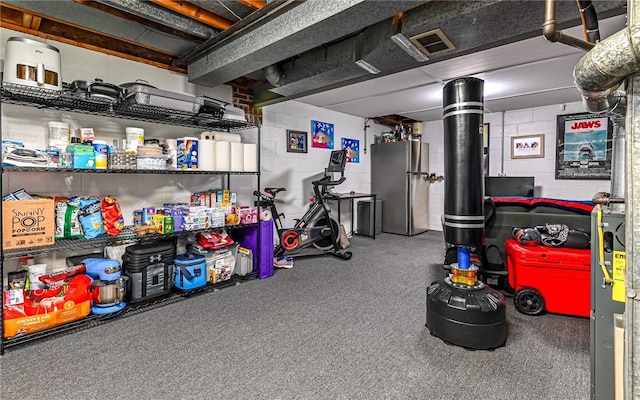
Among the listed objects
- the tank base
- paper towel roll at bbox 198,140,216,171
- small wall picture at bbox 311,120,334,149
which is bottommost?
the tank base

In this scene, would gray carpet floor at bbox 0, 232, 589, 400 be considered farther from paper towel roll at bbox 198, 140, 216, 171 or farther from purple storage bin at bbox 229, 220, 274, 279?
paper towel roll at bbox 198, 140, 216, 171

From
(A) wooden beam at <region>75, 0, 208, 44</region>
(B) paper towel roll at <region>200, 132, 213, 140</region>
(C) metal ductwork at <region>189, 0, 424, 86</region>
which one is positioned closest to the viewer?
(C) metal ductwork at <region>189, 0, 424, 86</region>

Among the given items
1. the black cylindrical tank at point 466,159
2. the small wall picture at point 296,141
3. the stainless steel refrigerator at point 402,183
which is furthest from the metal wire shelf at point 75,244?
the stainless steel refrigerator at point 402,183

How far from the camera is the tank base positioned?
6.48ft

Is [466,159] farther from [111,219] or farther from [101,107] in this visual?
[101,107]

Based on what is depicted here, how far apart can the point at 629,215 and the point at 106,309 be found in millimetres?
3145

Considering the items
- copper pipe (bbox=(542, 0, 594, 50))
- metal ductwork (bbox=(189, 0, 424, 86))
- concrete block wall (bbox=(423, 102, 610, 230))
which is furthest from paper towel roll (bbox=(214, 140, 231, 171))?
concrete block wall (bbox=(423, 102, 610, 230))

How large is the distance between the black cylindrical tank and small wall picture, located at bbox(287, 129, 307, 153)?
3.01 metres

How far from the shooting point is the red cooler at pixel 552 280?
239 cm

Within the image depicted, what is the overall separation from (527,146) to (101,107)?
6224 mm

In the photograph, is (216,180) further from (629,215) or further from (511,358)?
(629,215)

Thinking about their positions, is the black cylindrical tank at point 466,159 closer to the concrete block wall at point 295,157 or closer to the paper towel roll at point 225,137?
the paper towel roll at point 225,137

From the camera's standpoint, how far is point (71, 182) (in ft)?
8.99

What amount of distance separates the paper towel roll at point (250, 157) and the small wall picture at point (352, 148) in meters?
2.63
